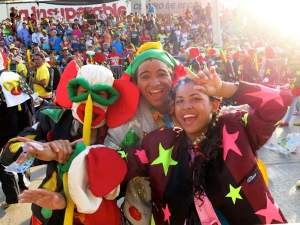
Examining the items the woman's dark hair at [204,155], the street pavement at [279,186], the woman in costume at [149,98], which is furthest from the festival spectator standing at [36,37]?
the woman's dark hair at [204,155]

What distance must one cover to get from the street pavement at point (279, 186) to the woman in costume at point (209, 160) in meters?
2.01

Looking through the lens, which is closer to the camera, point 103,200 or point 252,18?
point 103,200

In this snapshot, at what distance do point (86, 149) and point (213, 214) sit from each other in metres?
0.64

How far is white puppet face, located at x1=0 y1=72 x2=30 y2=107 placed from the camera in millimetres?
4613

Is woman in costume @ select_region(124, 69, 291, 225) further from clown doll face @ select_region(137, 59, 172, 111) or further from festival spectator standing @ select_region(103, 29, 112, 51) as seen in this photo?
festival spectator standing @ select_region(103, 29, 112, 51)

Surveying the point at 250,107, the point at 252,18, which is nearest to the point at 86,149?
the point at 250,107

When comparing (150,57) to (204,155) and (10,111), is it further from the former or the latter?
(10,111)

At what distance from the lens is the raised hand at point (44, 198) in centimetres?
188

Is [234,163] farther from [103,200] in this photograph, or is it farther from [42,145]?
[42,145]

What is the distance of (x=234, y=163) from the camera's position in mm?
1946

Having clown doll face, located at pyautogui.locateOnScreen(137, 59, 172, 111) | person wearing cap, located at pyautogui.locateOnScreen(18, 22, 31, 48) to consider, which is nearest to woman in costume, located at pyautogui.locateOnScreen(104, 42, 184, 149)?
clown doll face, located at pyautogui.locateOnScreen(137, 59, 172, 111)

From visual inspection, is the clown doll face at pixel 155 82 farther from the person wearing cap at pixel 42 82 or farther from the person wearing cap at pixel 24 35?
the person wearing cap at pixel 24 35

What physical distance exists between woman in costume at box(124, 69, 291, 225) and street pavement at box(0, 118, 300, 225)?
6.58 feet

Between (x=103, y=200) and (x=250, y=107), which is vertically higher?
(x=250, y=107)
